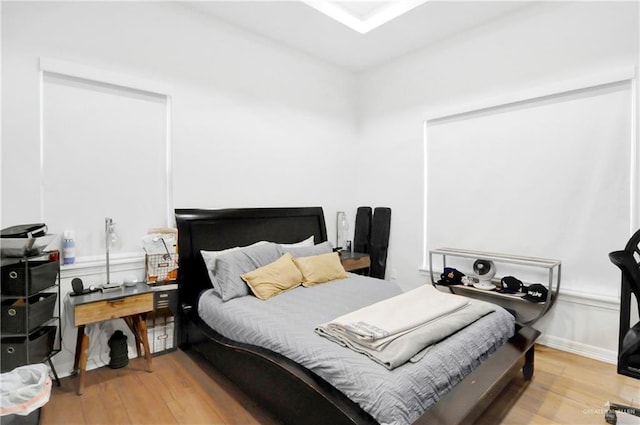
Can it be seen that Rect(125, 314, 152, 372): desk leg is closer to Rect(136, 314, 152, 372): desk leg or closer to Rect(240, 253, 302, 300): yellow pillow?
Rect(136, 314, 152, 372): desk leg

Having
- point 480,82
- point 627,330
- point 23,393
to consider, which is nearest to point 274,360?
point 23,393

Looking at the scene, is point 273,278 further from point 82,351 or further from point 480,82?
point 480,82

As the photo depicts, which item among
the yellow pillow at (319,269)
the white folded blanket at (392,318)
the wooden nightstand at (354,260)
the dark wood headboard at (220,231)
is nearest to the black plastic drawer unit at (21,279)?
the dark wood headboard at (220,231)

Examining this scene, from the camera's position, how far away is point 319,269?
3.12 metres

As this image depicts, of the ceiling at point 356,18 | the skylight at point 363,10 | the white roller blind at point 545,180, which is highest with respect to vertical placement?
the skylight at point 363,10

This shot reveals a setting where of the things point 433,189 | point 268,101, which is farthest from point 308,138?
point 433,189

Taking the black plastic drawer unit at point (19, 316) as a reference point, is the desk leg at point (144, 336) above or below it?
below

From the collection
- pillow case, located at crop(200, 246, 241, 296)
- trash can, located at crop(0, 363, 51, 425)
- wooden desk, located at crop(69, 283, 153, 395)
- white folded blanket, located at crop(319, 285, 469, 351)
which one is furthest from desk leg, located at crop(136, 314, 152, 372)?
white folded blanket, located at crop(319, 285, 469, 351)

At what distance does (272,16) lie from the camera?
10.9 feet

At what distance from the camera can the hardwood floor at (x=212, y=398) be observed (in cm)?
204

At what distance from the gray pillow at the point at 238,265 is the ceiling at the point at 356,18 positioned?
2270 mm

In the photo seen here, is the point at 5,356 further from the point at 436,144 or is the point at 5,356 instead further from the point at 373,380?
the point at 436,144

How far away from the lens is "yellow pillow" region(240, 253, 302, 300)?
8.88ft

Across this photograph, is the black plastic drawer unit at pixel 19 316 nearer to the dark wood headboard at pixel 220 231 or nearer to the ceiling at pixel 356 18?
the dark wood headboard at pixel 220 231
